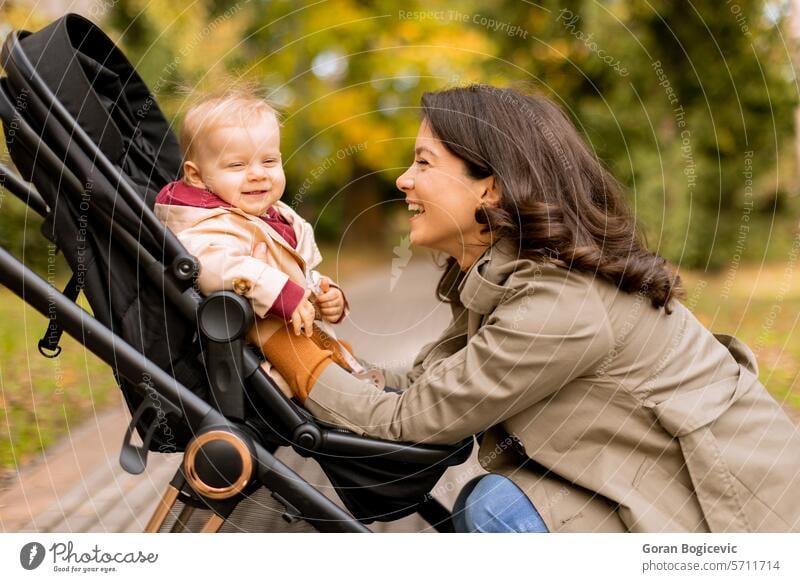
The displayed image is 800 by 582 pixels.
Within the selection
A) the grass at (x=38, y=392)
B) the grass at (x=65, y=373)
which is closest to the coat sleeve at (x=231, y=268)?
the grass at (x=38, y=392)

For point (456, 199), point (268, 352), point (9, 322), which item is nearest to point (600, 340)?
point (456, 199)

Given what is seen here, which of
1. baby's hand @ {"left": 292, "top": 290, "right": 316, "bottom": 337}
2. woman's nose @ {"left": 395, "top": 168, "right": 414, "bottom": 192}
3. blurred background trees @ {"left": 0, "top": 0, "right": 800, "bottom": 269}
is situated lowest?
baby's hand @ {"left": 292, "top": 290, "right": 316, "bottom": 337}

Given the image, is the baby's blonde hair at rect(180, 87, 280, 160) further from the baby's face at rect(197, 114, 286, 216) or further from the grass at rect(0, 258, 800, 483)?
the grass at rect(0, 258, 800, 483)

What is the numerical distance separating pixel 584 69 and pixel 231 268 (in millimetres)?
8882

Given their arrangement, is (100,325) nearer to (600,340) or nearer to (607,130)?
(600,340)

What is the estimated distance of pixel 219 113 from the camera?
2.44 m

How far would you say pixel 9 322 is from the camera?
7902mm

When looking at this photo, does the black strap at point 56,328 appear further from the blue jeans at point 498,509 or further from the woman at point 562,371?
the blue jeans at point 498,509

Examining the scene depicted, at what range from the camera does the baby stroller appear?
2.33 metres

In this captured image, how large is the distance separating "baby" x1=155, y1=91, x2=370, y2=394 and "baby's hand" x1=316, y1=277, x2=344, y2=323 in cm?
9

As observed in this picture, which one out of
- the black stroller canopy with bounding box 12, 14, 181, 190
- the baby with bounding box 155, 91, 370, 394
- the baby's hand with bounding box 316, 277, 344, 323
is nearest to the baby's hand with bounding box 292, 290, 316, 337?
the baby with bounding box 155, 91, 370, 394

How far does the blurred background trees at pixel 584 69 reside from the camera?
9.09 metres

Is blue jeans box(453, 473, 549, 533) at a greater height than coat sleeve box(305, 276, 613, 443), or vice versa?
coat sleeve box(305, 276, 613, 443)

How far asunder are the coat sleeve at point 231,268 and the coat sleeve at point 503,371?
1.05 ft
